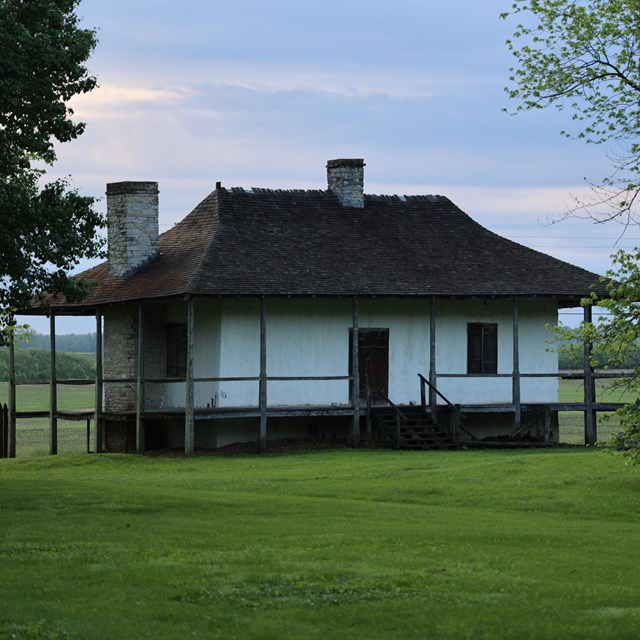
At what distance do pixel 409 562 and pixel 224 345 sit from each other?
1985 cm

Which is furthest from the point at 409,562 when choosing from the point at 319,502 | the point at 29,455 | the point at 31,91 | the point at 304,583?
the point at 29,455

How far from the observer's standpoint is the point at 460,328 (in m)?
36.9

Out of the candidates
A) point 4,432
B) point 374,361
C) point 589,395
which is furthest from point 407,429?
point 4,432

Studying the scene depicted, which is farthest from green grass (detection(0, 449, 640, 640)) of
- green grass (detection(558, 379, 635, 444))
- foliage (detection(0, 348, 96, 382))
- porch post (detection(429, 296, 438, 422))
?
foliage (detection(0, 348, 96, 382))

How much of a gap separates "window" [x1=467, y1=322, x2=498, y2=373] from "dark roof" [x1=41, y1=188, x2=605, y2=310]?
1.63 meters

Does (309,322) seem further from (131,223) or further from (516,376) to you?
(516,376)

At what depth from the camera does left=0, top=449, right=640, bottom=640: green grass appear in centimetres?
1178

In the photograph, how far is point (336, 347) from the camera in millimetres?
35469

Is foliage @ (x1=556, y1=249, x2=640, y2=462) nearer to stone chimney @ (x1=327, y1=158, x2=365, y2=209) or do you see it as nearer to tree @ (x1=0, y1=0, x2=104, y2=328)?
tree @ (x1=0, y1=0, x2=104, y2=328)

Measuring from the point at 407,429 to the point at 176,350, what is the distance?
6636mm

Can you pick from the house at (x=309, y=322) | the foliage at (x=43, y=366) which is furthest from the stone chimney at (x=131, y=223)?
the foliage at (x=43, y=366)

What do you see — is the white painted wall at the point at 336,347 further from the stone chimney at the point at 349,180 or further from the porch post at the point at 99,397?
the stone chimney at the point at 349,180

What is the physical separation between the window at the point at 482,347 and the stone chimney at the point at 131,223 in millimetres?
9221

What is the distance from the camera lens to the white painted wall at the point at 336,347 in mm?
34219
